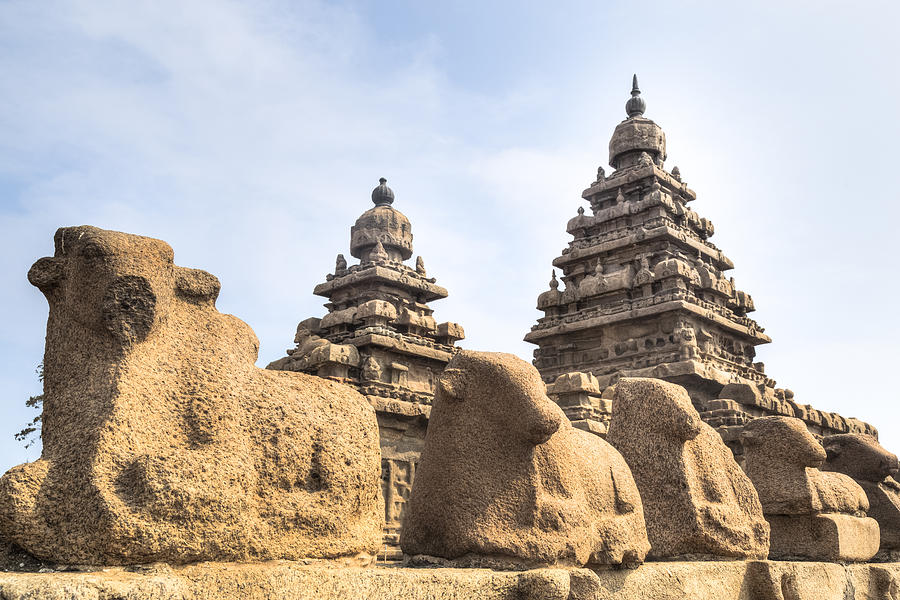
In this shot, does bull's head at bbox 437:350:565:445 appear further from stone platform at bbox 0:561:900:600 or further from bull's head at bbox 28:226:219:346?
bull's head at bbox 28:226:219:346

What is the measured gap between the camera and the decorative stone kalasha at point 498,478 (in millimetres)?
4652

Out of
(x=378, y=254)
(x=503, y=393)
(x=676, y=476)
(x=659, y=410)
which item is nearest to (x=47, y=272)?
(x=503, y=393)

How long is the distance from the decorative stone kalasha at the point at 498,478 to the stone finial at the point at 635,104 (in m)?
22.4

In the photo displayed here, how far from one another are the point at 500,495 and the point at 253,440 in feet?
5.22

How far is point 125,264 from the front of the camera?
138 inches

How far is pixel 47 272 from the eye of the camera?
12.1 ft

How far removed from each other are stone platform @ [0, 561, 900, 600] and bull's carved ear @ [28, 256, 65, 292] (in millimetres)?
1244

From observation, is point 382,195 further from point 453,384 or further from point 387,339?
point 453,384

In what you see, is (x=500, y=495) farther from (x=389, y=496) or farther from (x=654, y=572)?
(x=389, y=496)

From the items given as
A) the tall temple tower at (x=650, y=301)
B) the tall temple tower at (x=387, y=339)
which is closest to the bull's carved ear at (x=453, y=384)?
the tall temple tower at (x=387, y=339)

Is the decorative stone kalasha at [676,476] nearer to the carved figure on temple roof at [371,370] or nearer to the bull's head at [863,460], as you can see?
the bull's head at [863,460]

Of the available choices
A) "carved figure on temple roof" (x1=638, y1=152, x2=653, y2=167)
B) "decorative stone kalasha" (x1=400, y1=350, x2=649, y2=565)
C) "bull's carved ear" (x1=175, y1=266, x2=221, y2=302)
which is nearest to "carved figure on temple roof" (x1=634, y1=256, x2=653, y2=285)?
"carved figure on temple roof" (x1=638, y1=152, x2=653, y2=167)

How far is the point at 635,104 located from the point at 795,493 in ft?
66.5

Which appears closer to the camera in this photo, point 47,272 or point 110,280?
point 110,280
